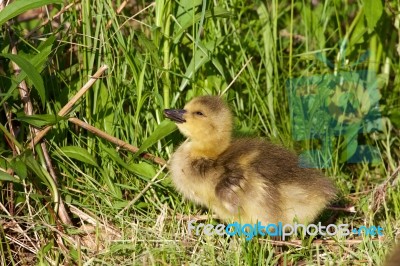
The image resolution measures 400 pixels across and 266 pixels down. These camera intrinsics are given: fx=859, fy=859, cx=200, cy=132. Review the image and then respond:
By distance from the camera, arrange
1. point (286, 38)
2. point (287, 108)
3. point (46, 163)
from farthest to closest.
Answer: point (286, 38) < point (287, 108) < point (46, 163)

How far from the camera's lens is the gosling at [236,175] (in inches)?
123

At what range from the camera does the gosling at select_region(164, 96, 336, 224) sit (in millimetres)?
3113

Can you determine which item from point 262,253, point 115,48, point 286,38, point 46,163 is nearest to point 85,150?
point 46,163

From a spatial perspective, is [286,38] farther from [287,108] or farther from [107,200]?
[107,200]

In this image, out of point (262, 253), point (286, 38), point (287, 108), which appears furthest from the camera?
point (286, 38)

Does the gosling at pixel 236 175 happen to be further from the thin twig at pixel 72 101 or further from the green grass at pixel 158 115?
the thin twig at pixel 72 101

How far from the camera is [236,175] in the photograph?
313cm

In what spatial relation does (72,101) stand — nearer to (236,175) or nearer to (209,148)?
(209,148)

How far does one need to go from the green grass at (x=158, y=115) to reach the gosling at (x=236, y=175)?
0.12 meters

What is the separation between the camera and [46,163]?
3.40 metres

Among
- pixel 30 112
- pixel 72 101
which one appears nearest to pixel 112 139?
pixel 72 101

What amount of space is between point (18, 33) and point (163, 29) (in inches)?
23.2

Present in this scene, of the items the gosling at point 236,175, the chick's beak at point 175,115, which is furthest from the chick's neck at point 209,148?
the chick's beak at point 175,115

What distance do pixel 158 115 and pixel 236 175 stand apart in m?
0.62
